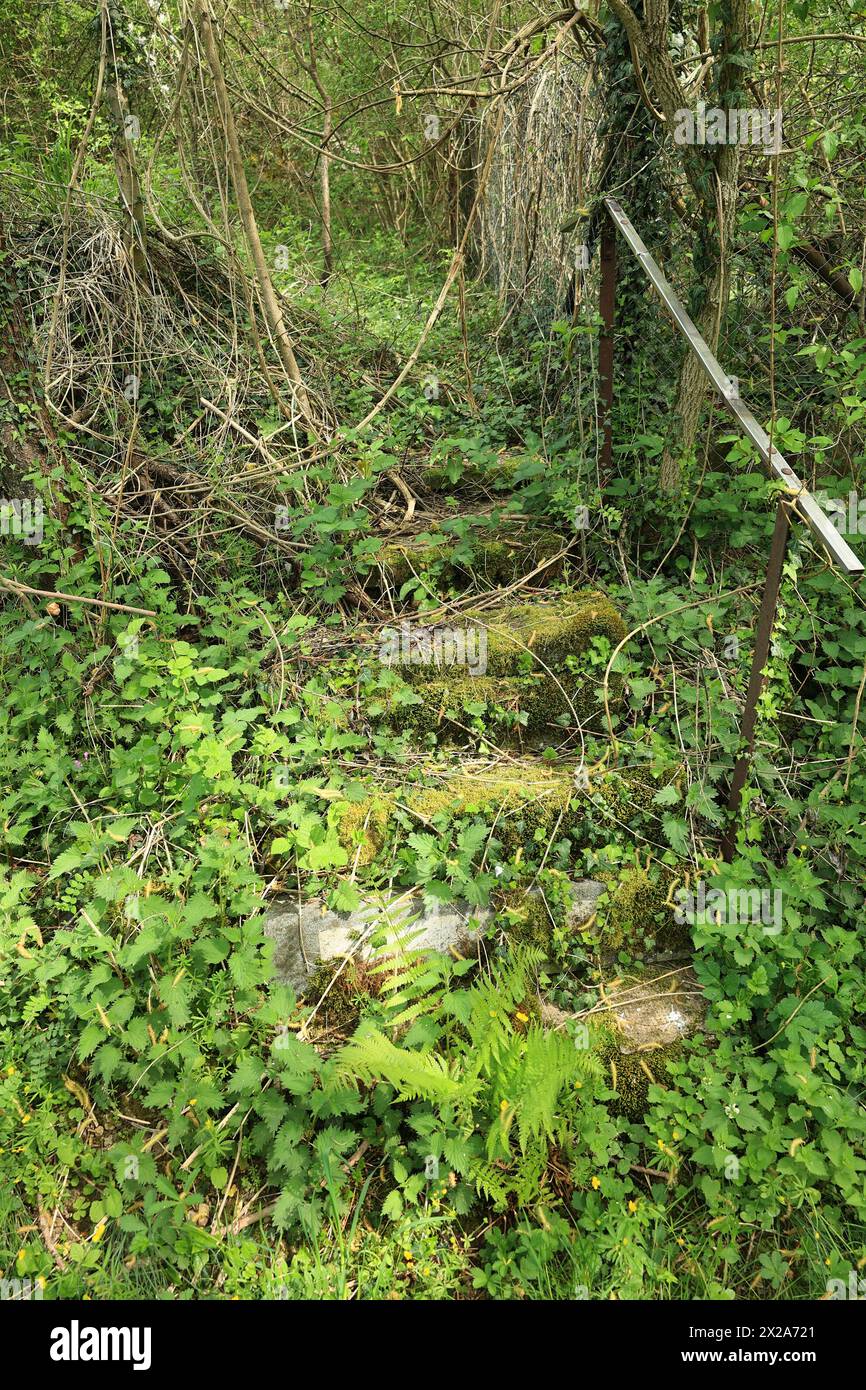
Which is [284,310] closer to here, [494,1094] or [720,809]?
[720,809]

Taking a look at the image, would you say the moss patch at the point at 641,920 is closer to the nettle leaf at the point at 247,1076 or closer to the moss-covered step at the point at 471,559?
the nettle leaf at the point at 247,1076

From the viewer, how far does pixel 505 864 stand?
2637mm

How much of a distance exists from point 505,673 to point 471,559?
0.63m

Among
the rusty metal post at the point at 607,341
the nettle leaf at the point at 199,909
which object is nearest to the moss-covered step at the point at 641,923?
the nettle leaf at the point at 199,909

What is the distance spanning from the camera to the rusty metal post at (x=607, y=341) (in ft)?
10.7

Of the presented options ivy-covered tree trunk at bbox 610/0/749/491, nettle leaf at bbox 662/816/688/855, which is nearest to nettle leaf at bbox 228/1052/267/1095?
nettle leaf at bbox 662/816/688/855

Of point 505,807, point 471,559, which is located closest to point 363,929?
point 505,807

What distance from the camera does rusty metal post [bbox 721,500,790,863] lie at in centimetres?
235

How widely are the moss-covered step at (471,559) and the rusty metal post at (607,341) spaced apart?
42cm

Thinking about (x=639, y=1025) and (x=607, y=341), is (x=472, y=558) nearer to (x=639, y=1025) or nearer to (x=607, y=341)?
(x=607, y=341)

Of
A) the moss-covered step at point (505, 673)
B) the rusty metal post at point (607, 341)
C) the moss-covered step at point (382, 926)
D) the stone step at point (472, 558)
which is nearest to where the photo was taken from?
the moss-covered step at point (382, 926)

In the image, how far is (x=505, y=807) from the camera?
9.01 ft
